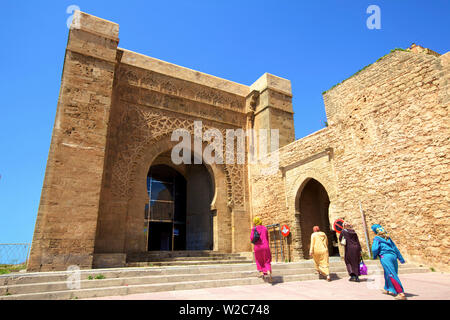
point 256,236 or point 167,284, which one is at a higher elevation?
point 256,236

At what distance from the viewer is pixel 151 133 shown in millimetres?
10273

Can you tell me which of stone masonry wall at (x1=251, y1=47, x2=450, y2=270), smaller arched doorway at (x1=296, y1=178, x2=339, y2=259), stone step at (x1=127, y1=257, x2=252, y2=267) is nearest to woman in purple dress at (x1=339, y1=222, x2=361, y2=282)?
stone masonry wall at (x1=251, y1=47, x2=450, y2=270)

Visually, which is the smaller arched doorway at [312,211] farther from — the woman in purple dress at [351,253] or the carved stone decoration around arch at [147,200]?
the woman in purple dress at [351,253]

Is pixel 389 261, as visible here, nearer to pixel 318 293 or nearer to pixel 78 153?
pixel 318 293

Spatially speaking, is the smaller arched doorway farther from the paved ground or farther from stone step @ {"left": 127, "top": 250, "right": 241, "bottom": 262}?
the paved ground

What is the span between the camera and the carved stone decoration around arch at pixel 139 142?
9.33m

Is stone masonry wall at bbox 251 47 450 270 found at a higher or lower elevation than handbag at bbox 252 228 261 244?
higher

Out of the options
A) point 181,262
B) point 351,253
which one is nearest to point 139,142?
point 181,262

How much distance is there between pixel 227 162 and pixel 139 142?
347cm

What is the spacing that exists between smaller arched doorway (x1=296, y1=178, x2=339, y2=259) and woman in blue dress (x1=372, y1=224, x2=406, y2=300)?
5783mm

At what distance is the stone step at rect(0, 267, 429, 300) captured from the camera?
4031 millimetres

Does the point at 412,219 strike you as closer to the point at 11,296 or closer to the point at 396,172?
the point at 396,172

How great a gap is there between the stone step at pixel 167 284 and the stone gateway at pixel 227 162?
2.18 m

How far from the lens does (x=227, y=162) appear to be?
11500 millimetres
